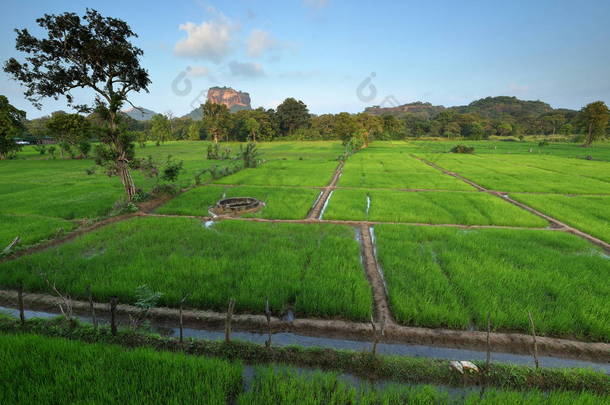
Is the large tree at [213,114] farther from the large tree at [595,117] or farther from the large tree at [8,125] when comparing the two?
the large tree at [595,117]

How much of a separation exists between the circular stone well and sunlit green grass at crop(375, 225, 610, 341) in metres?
5.12

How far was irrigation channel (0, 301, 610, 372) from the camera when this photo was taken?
136 inches

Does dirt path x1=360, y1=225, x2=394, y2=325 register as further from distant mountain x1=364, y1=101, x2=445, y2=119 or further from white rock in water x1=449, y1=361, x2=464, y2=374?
distant mountain x1=364, y1=101, x2=445, y2=119

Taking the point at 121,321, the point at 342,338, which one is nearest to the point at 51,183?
the point at 121,321

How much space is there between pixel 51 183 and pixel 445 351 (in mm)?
21275

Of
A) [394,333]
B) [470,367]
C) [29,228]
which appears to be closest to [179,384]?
[394,333]

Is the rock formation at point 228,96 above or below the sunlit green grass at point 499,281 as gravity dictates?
above

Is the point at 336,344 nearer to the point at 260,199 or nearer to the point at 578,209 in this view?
the point at 260,199

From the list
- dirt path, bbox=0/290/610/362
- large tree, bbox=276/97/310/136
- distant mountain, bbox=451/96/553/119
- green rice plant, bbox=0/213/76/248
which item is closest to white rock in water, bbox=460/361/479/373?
dirt path, bbox=0/290/610/362

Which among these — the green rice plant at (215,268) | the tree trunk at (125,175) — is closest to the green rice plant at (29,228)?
the green rice plant at (215,268)

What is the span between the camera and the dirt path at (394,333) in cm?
359

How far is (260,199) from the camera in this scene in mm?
11922

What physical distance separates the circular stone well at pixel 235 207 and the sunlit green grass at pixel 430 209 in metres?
2.82

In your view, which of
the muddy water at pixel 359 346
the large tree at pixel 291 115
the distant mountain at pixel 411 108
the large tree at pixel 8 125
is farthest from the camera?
the distant mountain at pixel 411 108
